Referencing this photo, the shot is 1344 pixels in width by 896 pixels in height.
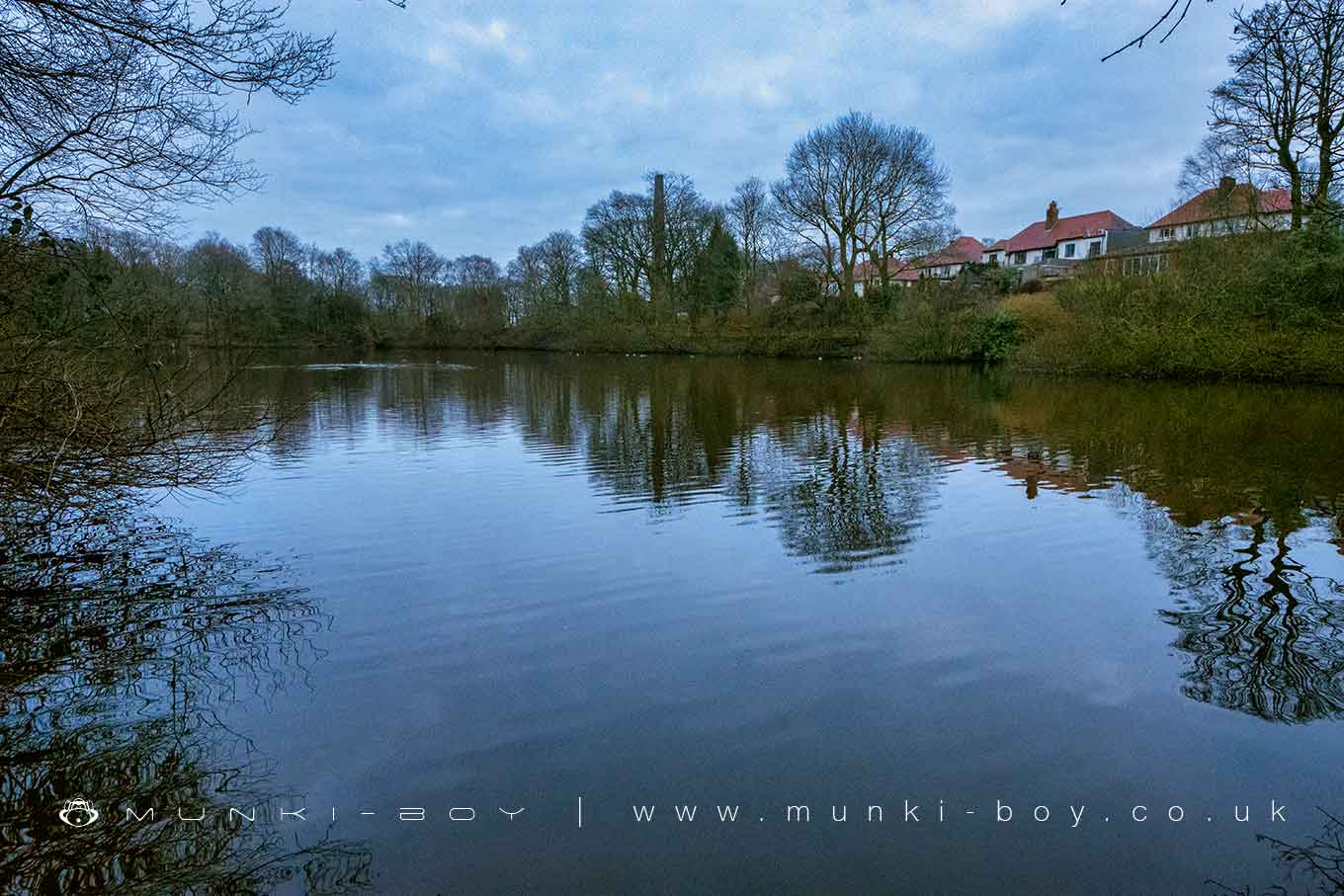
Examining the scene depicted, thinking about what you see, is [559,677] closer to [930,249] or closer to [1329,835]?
[1329,835]

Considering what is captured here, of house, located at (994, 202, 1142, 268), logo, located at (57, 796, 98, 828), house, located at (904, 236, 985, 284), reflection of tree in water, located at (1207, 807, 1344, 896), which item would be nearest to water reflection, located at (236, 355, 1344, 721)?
reflection of tree in water, located at (1207, 807, 1344, 896)

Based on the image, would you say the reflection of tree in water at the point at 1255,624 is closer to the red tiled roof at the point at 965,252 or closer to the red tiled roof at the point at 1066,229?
the red tiled roof at the point at 1066,229

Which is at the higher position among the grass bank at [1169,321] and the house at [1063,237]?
the house at [1063,237]

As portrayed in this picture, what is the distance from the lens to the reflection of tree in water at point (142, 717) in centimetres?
315

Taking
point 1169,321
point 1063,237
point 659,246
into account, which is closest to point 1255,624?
point 1169,321

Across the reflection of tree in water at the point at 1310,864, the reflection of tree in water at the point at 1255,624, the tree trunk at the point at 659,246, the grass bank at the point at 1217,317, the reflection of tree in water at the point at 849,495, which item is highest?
the tree trunk at the point at 659,246

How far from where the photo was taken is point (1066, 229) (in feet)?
199

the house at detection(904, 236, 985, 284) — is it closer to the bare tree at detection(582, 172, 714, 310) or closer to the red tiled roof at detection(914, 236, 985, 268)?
the red tiled roof at detection(914, 236, 985, 268)

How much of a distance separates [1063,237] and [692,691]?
65549 mm

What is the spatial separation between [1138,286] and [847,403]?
579 inches

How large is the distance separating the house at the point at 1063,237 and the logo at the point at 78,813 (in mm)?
60225

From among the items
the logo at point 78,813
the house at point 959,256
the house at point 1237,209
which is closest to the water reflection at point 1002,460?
the logo at point 78,813

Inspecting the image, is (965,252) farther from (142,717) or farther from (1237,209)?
(142,717)

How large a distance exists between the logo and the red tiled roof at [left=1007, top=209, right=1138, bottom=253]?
66.1 meters
